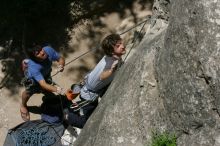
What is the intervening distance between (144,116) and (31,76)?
2.29m

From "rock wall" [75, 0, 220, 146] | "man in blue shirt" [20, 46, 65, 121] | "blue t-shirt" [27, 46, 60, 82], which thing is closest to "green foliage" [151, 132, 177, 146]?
"rock wall" [75, 0, 220, 146]

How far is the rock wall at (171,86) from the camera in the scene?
4711mm

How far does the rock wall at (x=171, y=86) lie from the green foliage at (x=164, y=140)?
0.06 meters

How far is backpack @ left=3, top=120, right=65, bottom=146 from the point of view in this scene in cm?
746

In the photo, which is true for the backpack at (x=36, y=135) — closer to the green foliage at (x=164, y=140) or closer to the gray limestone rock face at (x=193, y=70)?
the green foliage at (x=164, y=140)

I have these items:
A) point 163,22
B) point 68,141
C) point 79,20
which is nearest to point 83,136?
point 68,141

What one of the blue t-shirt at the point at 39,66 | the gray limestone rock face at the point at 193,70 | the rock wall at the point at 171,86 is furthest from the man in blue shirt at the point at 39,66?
the gray limestone rock face at the point at 193,70

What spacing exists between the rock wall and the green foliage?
0.06 metres

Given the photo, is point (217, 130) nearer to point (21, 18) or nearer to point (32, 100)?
point (32, 100)

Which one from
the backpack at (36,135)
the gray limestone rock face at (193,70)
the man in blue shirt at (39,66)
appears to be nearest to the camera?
the gray limestone rock face at (193,70)

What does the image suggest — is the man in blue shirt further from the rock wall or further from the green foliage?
the green foliage

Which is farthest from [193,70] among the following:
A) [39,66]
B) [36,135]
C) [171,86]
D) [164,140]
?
[36,135]

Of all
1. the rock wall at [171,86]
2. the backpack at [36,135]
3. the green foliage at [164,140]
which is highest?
the rock wall at [171,86]

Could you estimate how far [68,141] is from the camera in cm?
742
